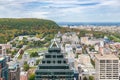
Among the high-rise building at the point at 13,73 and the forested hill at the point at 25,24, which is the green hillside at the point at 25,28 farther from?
the high-rise building at the point at 13,73

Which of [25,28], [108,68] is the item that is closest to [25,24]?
[25,28]

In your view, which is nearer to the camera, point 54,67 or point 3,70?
point 54,67

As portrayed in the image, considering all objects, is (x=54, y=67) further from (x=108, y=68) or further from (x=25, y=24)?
(x=25, y=24)

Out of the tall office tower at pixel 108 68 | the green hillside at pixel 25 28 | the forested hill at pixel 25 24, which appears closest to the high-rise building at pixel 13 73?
the tall office tower at pixel 108 68

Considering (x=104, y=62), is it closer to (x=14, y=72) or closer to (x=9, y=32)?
(x=14, y=72)

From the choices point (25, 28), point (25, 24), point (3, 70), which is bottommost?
point (3, 70)

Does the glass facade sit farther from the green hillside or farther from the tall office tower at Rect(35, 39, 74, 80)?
the green hillside

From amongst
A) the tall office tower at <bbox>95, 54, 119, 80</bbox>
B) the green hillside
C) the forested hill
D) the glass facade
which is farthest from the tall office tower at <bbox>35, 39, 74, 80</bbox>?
the forested hill
